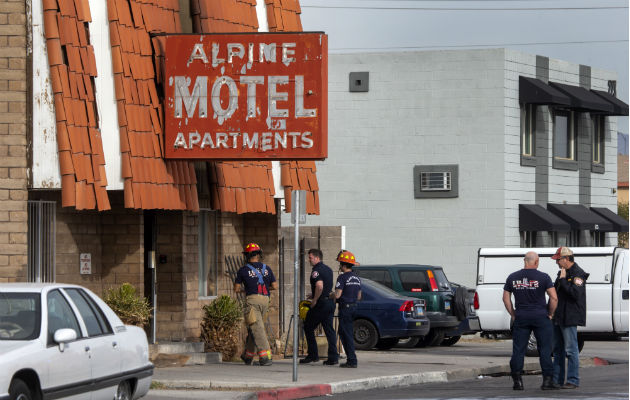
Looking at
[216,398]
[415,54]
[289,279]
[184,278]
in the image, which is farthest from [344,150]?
[216,398]

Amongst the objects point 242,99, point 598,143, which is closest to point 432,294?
point 242,99

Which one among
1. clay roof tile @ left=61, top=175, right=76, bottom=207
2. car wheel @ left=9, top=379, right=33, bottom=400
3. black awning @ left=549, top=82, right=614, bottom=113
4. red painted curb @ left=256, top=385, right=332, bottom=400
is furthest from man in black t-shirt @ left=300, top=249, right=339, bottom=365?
black awning @ left=549, top=82, right=614, bottom=113

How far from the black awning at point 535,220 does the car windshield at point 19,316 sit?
25644mm

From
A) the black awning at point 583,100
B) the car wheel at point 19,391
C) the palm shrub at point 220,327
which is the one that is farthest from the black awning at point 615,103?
the car wheel at point 19,391

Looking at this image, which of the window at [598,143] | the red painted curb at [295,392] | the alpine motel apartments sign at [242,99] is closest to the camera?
the red painted curb at [295,392]

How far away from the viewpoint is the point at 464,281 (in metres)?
36.0

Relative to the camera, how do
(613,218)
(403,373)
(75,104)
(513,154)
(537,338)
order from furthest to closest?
1. (613,218)
2. (513,154)
3. (403,373)
4. (75,104)
5. (537,338)

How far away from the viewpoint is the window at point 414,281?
27.4 metres

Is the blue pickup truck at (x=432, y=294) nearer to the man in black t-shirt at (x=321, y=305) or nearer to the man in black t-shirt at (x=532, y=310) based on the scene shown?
the man in black t-shirt at (x=321, y=305)

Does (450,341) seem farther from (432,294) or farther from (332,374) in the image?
(332,374)

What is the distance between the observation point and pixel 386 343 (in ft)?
87.6

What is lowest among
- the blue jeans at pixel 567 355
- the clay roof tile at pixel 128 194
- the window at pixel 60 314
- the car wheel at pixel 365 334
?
the car wheel at pixel 365 334

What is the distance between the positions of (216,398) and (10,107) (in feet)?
16.8

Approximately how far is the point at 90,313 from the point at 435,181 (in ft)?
80.1
